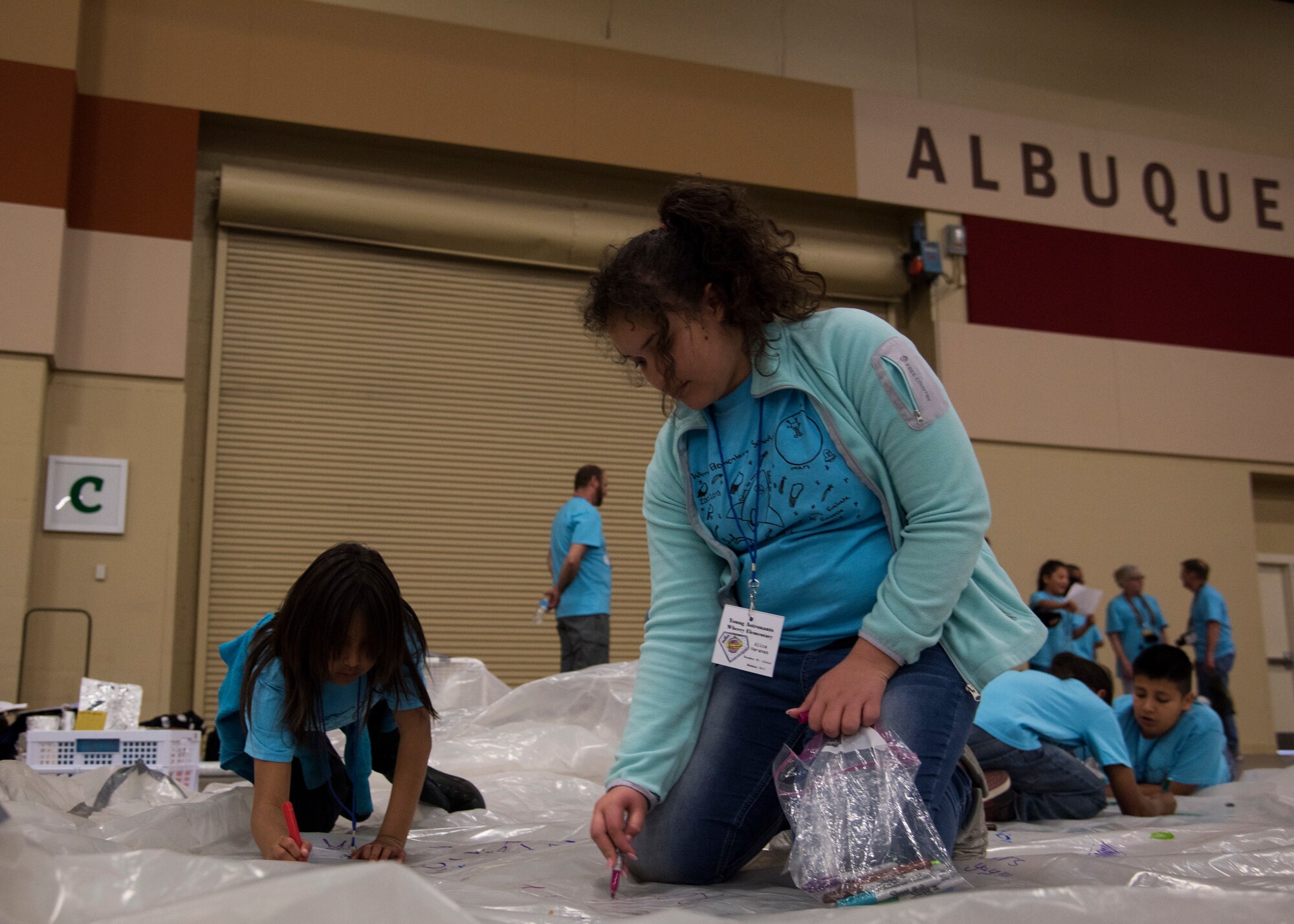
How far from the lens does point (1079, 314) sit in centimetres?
699

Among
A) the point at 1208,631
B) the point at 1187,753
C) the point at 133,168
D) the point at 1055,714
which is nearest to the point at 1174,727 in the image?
the point at 1187,753

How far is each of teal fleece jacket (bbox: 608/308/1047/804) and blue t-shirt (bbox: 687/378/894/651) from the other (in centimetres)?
2

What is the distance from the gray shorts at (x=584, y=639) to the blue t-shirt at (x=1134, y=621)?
3208 mm

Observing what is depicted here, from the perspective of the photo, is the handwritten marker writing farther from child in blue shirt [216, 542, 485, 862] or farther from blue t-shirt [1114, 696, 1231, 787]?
blue t-shirt [1114, 696, 1231, 787]

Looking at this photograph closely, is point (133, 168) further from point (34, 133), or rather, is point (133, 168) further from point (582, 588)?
point (582, 588)

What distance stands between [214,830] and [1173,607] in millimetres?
6448

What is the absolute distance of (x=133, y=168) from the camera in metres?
5.36

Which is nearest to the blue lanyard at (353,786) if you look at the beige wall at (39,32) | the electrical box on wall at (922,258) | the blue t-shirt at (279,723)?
the blue t-shirt at (279,723)

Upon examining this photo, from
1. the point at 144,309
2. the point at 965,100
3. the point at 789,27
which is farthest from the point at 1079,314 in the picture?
the point at 144,309

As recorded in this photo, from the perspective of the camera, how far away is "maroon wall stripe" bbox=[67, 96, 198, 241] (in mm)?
5281

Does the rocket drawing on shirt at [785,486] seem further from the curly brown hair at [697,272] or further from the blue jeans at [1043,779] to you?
the blue jeans at [1043,779]

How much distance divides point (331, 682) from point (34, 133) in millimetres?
4515

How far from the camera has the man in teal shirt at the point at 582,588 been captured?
460cm

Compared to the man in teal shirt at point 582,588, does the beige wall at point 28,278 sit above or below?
above
